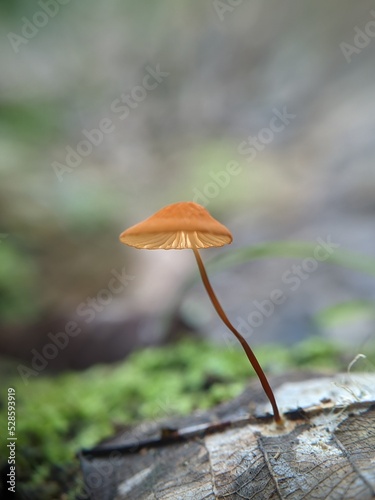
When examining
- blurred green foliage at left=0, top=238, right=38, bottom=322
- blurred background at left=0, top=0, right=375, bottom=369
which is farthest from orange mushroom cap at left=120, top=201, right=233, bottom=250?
blurred green foliage at left=0, top=238, right=38, bottom=322

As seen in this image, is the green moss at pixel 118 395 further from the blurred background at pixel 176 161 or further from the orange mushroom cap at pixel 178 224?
the orange mushroom cap at pixel 178 224

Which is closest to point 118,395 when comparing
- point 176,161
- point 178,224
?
point 178,224

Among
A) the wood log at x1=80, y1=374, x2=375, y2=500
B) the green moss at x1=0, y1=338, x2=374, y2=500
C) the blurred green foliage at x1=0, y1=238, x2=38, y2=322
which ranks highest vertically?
the blurred green foliage at x1=0, y1=238, x2=38, y2=322

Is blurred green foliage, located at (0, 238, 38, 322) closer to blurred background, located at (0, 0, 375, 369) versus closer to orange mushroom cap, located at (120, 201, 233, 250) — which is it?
blurred background, located at (0, 0, 375, 369)

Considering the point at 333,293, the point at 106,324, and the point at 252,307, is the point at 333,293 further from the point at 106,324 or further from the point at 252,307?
the point at 106,324

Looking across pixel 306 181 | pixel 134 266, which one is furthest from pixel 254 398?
pixel 306 181

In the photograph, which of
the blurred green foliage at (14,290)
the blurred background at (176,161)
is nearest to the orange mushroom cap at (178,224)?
the blurred background at (176,161)
